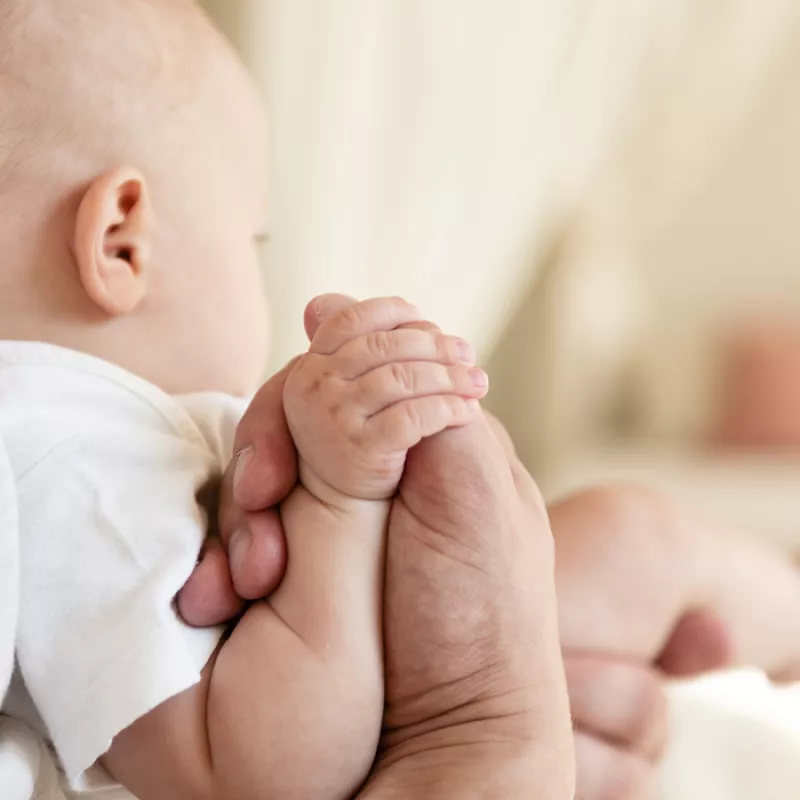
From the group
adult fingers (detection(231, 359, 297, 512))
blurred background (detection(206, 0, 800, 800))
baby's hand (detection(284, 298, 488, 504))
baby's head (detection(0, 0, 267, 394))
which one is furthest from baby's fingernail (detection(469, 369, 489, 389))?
blurred background (detection(206, 0, 800, 800))

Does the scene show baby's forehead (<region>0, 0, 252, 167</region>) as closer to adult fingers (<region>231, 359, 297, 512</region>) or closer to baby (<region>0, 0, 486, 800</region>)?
baby (<region>0, 0, 486, 800</region>)

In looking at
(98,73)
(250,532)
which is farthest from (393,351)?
(98,73)

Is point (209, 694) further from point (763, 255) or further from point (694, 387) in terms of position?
point (763, 255)

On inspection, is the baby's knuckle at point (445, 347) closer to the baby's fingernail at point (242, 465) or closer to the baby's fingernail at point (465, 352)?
the baby's fingernail at point (465, 352)

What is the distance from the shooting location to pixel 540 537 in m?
0.59

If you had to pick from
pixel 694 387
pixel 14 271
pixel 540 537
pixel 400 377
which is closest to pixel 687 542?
pixel 540 537

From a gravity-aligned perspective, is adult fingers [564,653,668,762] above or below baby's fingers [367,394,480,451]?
below

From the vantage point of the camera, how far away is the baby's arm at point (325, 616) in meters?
0.50

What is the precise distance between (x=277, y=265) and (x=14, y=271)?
0.61m

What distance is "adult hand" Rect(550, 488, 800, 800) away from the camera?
2.35 feet

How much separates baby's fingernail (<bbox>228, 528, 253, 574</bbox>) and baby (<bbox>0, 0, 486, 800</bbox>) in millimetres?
21

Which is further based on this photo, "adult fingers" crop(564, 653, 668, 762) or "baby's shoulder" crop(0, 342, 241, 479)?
"adult fingers" crop(564, 653, 668, 762)

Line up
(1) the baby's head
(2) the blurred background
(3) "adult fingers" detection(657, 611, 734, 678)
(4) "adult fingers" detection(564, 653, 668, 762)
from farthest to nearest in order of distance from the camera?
(2) the blurred background → (3) "adult fingers" detection(657, 611, 734, 678) → (4) "adult fingers" detection(564, 653, 668, 762) → (1) the baby's head

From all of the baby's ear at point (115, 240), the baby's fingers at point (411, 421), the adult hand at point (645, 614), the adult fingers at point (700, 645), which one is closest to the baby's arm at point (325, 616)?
the baby's fingers at point (411, 421)
